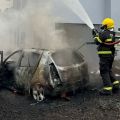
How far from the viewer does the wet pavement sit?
7.99 metres

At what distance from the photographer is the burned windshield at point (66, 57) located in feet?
31.9

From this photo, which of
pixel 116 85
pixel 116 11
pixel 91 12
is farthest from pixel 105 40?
pixel 116 11

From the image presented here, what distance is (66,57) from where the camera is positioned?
9.88 meters

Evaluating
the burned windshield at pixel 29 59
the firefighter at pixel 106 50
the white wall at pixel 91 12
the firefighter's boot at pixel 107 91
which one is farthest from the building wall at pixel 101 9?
the firefighter's boot at pixel 107 91

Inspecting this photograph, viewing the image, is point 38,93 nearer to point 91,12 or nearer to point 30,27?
point 30,27

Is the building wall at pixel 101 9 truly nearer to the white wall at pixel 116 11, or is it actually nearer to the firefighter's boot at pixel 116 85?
the white wall at pixel 116 11

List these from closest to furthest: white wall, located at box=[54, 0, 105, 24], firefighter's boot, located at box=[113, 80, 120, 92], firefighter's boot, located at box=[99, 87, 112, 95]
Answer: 1. firefighter's boot, located at box=[99, 87, 112, 95]
2. firefighter's boot, located at box=[113, 80, 120, 92]
3. white wall, located at box=[54, 0, 105, 24]

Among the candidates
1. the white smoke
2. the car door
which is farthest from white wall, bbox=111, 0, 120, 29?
the car door

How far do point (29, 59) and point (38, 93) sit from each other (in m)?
0.99

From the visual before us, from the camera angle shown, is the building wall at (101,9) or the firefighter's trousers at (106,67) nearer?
the firefighter's trousers at (106,67)

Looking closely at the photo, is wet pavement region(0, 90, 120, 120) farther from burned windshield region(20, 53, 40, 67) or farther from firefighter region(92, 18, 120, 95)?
burned windshield region(20, 53, 40, 67)

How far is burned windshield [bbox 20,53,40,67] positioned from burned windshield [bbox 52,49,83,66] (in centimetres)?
50

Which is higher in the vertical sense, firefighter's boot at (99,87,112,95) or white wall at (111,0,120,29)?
white wall at (111,0,120,29)

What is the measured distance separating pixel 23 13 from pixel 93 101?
19.6 ft
